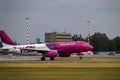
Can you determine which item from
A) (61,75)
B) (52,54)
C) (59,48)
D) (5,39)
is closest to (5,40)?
(5,39)

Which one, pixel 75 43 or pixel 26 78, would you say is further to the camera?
pixel 75 43

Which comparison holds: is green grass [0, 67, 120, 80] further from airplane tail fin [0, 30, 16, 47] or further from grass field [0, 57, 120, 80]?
airplane tail fin [0, 30, 16, 47]

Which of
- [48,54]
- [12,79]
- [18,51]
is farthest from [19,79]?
[18,51]

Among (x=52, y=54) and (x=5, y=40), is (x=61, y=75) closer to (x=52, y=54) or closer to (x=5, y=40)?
(x=52, y=54)

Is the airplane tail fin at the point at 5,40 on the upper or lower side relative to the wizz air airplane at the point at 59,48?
upper

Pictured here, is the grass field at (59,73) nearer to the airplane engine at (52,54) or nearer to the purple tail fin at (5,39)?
the airplane engine at (52,54)

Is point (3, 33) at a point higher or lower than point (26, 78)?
higher

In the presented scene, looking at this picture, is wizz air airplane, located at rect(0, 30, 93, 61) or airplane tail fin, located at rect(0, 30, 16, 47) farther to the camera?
airplane tail fin, located at rect(0, 30, 16, 47)

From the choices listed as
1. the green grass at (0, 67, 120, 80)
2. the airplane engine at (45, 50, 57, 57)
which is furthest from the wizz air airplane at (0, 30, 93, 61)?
the green grass at (0, 67, 120, 80)

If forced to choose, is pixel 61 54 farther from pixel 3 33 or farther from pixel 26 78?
pixel 26 78

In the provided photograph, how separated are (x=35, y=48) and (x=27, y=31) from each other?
36.8 meters

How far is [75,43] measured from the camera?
85062 mm

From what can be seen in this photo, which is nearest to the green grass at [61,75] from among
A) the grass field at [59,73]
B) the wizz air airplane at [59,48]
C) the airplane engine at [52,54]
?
the grass field at [59,73]

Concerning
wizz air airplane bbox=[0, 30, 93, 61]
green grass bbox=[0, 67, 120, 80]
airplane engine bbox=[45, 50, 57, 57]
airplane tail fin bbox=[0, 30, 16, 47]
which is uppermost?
airplane tail fin bbox=[0, 30, 16, 47]
